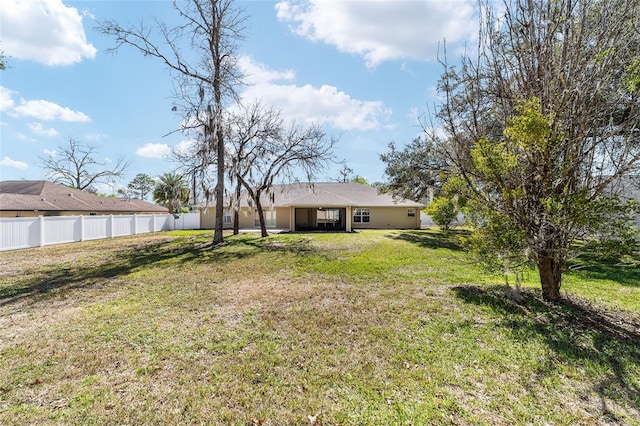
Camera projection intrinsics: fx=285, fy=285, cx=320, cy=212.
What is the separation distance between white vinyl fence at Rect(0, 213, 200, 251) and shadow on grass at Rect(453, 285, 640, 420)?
15.5m

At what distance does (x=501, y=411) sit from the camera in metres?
2.53

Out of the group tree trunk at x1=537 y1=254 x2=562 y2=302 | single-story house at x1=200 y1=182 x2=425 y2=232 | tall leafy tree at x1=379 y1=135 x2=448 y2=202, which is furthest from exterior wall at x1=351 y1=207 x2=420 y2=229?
tree trunk at x1=537 y1=254 x2=562 y2=302

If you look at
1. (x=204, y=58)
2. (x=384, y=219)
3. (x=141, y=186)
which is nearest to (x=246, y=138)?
(x=204, y=58)

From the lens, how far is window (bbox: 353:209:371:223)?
922 inches

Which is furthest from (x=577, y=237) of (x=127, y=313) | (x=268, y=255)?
(x=268, y=255)

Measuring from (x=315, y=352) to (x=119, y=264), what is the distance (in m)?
Result: 8.30

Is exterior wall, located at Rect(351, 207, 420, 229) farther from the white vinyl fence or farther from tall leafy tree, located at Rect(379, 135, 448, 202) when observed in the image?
the white vinyl fence

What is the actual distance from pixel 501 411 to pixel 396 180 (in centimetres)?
1652

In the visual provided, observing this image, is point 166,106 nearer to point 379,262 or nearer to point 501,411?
point 379,262

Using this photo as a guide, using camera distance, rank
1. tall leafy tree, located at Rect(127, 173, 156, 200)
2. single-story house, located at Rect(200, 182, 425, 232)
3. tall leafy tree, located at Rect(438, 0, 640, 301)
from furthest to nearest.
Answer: tall leafy tree, located at Rect(127, 173, 156, 200) → single-story house, located at Rect(200, 182, 425, 232) → tall leafy tree, located at Rect(438, 0, 640, 301)

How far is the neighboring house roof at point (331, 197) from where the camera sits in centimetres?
1975

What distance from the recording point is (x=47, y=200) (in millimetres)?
19328

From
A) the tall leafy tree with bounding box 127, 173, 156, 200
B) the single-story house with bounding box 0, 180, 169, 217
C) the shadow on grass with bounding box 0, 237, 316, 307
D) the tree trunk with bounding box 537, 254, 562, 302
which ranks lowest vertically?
the shadow on grass with bounding box 0, 237, 316, 307

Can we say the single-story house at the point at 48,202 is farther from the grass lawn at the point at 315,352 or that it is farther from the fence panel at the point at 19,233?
the grass lawn at the point at 315,352
